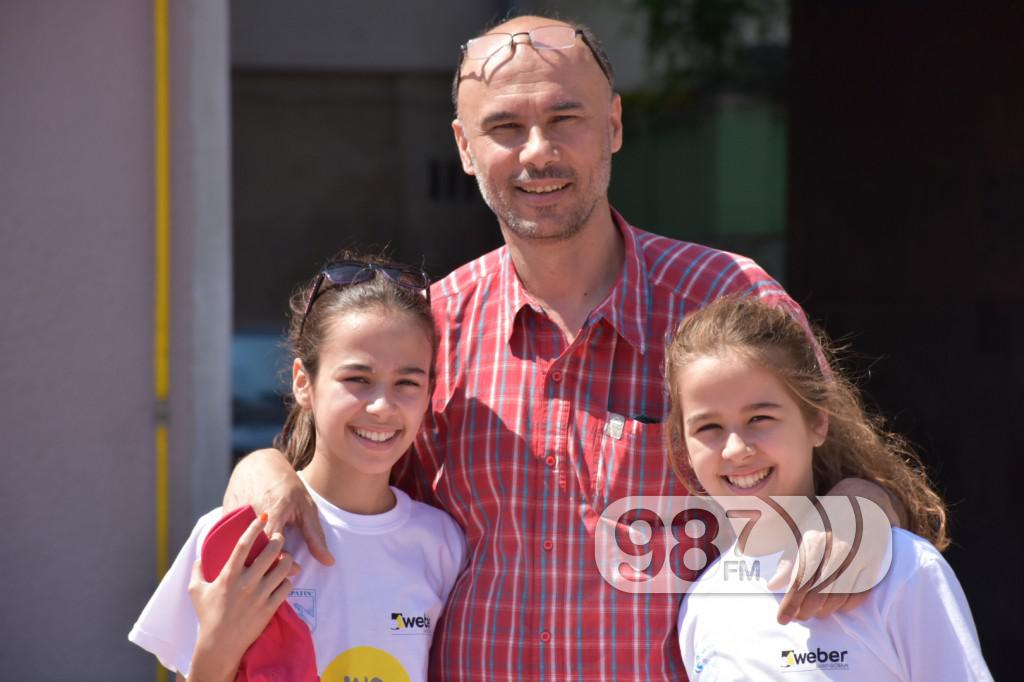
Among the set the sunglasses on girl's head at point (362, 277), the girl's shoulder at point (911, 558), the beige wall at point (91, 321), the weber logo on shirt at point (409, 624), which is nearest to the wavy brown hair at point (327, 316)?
the sunglasses on girl's head at point (362, 277)

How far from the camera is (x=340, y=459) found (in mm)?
2268

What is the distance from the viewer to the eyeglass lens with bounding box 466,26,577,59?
2445mm

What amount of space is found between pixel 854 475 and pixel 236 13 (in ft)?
24.5

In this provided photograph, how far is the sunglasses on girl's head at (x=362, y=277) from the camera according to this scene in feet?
7.81

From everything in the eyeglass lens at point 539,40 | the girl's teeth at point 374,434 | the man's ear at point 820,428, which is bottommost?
the girl's teeth at point 374,434

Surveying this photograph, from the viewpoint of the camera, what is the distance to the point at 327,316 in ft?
7.63

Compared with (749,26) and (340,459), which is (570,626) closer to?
(340,459)

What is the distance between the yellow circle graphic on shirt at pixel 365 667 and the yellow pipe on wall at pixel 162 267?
66.6 inches

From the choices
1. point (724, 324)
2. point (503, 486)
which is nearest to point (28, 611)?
point (503, 486)

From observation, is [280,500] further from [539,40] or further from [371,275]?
[539,40]

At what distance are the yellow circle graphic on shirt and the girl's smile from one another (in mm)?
638

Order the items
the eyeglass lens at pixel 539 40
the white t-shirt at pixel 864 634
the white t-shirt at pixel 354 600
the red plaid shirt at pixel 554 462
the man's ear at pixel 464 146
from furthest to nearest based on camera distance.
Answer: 1. the man's ear at pixel 464 146
2. the eyeglass lens at pixel 539 40
3. the red plaid shirt at pixel 554 462
4. the white t-shirt at pixel 354 600
5. the white t-shirt at pixel 864 634

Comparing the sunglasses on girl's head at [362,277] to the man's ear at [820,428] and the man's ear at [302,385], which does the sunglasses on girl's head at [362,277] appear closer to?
the man's ear at [302,385]

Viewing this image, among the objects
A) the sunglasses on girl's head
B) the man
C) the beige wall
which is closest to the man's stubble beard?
the man
